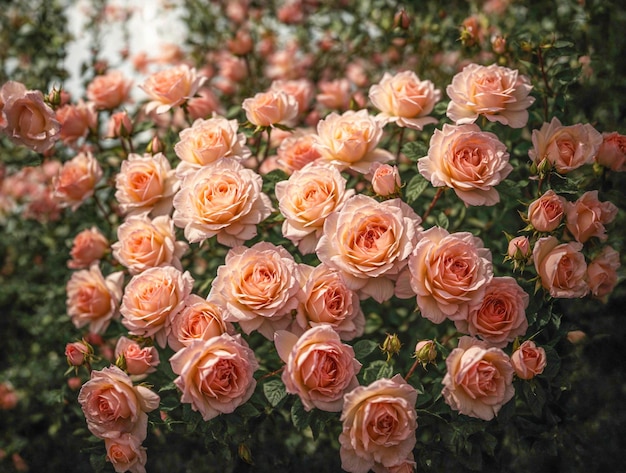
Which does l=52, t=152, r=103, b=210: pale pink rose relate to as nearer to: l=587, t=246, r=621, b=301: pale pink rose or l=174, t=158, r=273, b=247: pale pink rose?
l=174, t=158, r=273, b=247: pale pink rose

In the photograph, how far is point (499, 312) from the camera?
1330 mm

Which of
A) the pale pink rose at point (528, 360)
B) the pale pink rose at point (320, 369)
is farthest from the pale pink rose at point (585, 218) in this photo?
the pale pink rose at point (320, 369)

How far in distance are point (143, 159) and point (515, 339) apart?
1.10 metres

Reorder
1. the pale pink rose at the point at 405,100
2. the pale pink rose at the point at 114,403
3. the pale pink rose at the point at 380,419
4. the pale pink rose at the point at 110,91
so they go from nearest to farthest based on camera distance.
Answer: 1. the pale pink rose at the point at 380,419
2. the pale pink rose at the point at 114,403
3. the pale pink rose at the point at 405,100
4. the pale pink rose at the point at 110,91

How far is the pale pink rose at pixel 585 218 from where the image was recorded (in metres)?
1.42

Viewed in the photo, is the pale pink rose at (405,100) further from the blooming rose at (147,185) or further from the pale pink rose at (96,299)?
the pale pink rose at (96,299)

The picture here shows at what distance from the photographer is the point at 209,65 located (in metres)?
3.01

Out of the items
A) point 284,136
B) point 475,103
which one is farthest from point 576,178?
point 284,136

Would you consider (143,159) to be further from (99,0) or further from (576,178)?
(99,0)

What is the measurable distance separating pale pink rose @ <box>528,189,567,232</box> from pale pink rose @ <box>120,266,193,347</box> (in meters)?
0.86

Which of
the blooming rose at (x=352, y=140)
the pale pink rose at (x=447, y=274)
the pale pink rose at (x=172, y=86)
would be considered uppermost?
the pale pink rose at (x=172, y=86)

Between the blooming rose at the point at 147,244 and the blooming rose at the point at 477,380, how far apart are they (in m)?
0.76

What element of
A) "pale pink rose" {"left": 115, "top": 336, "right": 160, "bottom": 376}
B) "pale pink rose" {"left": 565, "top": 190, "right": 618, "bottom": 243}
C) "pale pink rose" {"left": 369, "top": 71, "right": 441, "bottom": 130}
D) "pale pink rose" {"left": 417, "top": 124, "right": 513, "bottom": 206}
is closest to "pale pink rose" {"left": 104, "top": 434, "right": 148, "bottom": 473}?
"pale pink rose" {"left": 115, "top": 336, "right": 160, "bottom": 376}

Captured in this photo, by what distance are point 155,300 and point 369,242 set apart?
21.0 inches
